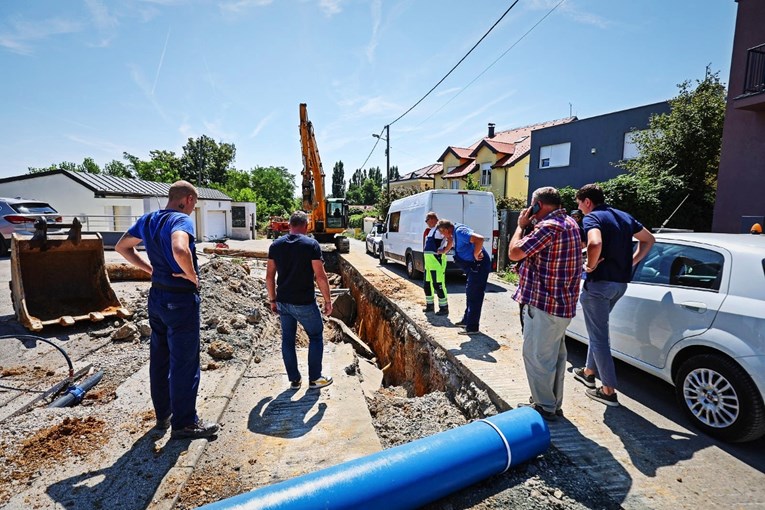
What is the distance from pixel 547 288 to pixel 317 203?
1657 centimetres

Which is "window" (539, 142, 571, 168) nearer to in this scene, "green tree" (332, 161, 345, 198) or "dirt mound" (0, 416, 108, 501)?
"dirt mound" (0, 416, 108, 501)

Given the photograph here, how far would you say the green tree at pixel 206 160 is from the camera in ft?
195

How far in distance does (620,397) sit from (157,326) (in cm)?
427

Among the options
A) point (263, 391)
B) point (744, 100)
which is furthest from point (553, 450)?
point (744, 100)

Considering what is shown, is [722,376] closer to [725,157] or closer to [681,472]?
[681,472]

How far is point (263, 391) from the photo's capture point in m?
4.26

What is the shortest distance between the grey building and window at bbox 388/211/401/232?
1071 centimetres

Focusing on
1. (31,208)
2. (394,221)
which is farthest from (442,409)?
(31,208)

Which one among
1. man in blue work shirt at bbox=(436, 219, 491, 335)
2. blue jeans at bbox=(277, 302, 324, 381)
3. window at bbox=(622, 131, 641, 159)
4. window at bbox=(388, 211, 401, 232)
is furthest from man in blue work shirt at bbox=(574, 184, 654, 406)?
window at bbox=(622, 131, 641, 159)

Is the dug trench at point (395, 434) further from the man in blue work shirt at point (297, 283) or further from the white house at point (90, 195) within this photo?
the white house at point (90, 195)

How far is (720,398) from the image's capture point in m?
3.08

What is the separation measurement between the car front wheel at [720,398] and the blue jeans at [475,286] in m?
2.71

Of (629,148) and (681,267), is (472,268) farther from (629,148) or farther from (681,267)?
(629,148)

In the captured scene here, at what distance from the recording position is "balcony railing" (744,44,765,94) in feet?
31.9
